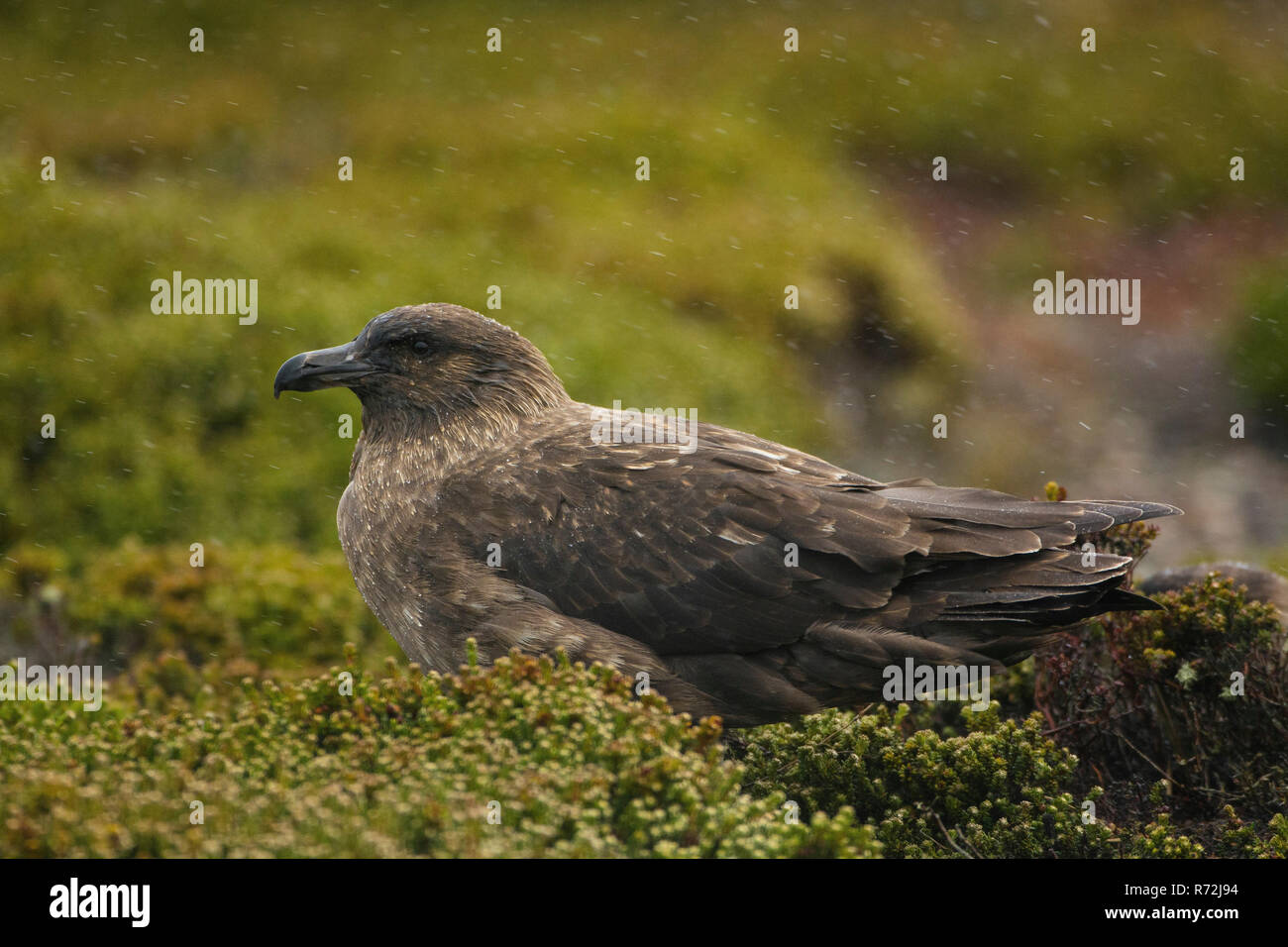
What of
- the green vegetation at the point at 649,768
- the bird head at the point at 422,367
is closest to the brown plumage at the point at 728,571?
the green vegetation at the point at 649,768

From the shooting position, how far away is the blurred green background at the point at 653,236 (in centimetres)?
1051

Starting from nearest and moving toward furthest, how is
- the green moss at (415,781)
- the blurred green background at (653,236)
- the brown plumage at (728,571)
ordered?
the green moss at (415,781) < the brown plumage at (728,571) < the blurred green background at (653,236)

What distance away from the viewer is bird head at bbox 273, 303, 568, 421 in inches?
221

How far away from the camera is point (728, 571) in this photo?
194 inches

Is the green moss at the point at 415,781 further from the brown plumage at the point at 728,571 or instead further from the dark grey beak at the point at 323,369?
the dark grey beak at the point at 323,369

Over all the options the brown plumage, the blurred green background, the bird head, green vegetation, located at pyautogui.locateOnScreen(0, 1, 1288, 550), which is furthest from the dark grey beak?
green vegetation, located at pyautogui.locateOnScreen(0, 1, 1288, 550)

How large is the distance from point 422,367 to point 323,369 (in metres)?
0.40

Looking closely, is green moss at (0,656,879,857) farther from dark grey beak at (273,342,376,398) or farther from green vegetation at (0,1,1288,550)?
green vegetation at (0,1,1288,550)

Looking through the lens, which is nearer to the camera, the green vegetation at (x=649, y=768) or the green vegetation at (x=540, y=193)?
the green vegetation at (x=649, y=768)

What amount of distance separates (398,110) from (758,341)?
5.47 metres

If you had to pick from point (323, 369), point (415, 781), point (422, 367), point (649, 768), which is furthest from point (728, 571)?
point (323, 369)

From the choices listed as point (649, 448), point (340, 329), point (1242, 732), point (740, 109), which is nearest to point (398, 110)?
point (740, 109)

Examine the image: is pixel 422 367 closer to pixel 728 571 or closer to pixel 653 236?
pixel 728 571

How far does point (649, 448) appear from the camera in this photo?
5270 millimetres
